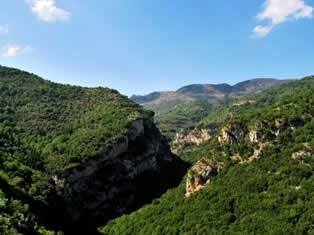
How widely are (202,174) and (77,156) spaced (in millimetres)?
35230

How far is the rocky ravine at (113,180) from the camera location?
8156 centimetres

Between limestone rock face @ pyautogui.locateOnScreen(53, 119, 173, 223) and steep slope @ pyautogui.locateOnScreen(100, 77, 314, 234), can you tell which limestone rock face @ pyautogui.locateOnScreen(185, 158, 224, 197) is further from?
limestone rock face @ pyautogui.locateOnScreen(53, 119, 173, 223)

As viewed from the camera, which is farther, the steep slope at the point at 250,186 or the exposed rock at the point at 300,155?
the exposed rock at the point at 300,155

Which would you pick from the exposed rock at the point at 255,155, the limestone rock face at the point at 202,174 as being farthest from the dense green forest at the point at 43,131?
the exposed rock at the point at 255,155

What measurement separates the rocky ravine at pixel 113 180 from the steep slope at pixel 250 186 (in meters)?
11.7

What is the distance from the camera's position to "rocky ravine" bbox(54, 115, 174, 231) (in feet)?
268

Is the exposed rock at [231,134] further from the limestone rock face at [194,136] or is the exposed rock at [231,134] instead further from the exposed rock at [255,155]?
the limestone rock face at [194,136]

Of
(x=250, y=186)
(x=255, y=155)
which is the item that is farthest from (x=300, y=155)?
(x=250, y=186)

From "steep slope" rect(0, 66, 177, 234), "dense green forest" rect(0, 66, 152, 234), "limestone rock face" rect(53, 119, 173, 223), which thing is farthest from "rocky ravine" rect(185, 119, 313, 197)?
"dense green forest" rect(0, 66, 152, 234)

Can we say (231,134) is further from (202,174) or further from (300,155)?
(300,155)

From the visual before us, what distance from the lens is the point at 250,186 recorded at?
60.8 m

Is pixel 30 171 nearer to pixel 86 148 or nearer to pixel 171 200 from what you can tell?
pixel 86 148

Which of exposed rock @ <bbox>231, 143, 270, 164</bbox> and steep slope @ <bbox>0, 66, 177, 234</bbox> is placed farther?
steep slope @ <bbox>0, 66, 177, 234</bbox>

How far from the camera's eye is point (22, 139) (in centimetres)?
9675
